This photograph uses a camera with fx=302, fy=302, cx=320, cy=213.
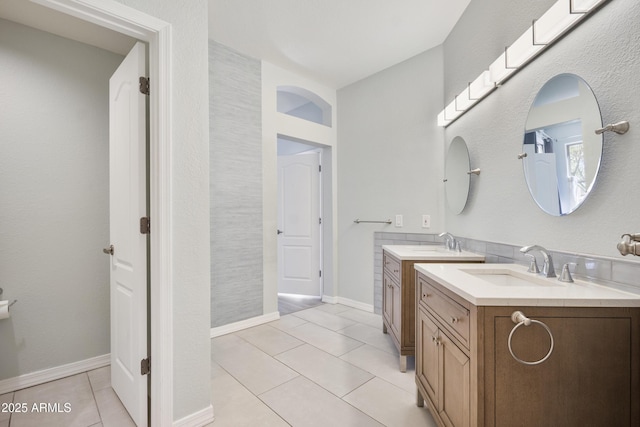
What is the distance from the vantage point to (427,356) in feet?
5.22

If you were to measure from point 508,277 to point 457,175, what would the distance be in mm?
1192

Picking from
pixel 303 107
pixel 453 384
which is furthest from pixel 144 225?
pixel 303 107

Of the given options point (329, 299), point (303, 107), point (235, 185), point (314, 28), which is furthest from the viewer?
point (303, 107)

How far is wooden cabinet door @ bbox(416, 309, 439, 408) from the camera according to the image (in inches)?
56.9

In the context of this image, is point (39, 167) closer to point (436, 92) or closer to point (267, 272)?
point (267, 272)

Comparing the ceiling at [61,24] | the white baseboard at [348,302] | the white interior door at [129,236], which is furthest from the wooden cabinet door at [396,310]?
the ceiling at [61,24]

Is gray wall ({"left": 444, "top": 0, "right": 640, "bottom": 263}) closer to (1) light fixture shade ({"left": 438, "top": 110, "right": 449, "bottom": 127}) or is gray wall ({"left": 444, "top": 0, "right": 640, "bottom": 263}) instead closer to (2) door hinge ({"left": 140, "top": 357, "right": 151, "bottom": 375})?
(1) light fixture shade ({"left": 438, "top": 110, "right": 449, "bottom": 127})

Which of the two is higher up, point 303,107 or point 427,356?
point 303,107

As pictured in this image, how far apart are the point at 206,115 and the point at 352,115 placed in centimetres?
241

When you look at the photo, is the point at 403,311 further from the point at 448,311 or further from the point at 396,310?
the point at 448,311

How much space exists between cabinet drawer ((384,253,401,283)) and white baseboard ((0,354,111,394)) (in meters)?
2.33

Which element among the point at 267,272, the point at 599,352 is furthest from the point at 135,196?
the point at 599,352

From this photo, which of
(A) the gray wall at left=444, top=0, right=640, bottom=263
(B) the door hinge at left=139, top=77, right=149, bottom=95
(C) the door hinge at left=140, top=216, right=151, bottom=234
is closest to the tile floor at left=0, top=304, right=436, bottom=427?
(C) the door hinge at left=140, top=216, right=151, bottom=234

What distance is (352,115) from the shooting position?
12.3ft
